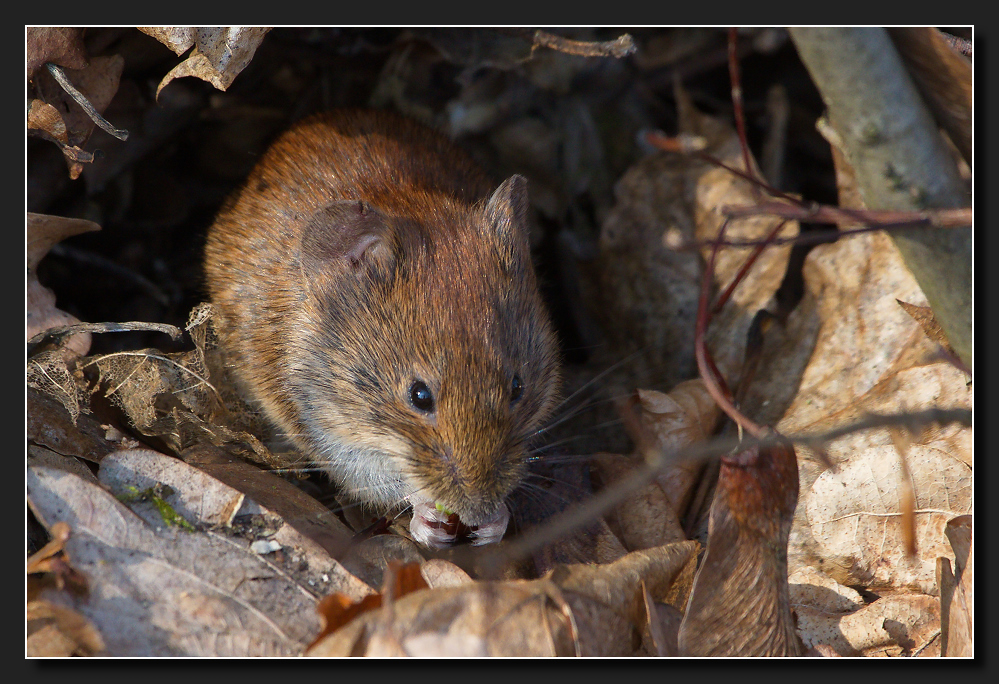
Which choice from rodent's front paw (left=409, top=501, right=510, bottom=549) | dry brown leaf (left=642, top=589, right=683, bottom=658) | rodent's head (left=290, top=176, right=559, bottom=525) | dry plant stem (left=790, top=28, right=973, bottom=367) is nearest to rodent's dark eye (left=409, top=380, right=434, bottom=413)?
rodent's head (left=290, top=176, right=559, bottom=525)

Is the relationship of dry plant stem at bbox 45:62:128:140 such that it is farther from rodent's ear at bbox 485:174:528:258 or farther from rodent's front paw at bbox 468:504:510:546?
rodent's front paw at bbox 468:504:510:546

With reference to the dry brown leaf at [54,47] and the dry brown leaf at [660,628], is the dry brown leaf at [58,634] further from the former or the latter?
the dry brown leaf at [54,47]

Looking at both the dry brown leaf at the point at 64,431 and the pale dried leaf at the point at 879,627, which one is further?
the dry brown leaf at the point at 64,431

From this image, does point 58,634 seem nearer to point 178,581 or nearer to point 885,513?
point 178,581

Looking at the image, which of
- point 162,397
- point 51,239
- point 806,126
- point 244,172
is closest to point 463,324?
point 162,397

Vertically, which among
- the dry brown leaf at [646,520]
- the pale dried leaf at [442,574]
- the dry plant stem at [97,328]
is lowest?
the pale dried leaf at [442,574]

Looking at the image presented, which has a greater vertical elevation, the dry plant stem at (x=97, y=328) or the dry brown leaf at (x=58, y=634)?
the dry plant stem at (x=97, y=328)

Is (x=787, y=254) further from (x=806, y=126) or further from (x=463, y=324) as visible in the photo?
(x=463, y=324)

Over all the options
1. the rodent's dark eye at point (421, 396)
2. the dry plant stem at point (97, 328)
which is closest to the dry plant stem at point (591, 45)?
the rodent's dark eye at point (421, 396)

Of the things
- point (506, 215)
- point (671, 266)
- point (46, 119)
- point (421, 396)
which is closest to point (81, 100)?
point (46, 119)
